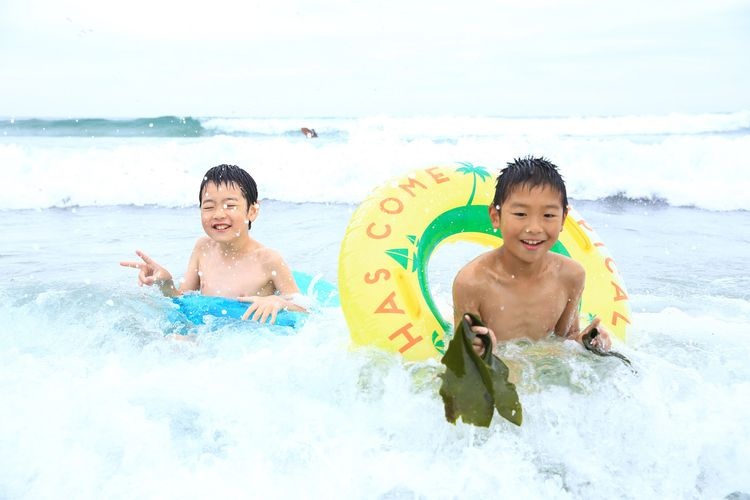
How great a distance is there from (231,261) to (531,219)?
1.88 metres

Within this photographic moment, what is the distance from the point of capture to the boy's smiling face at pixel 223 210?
12.4 feet

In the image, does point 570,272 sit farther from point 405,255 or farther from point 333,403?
point 333,403

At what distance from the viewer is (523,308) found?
291cm

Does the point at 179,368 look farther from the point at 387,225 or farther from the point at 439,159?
the point at 439,159

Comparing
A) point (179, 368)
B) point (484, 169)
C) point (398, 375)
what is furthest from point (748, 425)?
point (179, 368)

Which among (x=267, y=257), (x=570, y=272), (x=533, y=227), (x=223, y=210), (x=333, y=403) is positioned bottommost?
(x=333, y=403)

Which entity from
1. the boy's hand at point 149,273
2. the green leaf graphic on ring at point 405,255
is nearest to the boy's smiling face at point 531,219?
the green leaf graphic on ring at point 405,255

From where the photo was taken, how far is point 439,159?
14.1m

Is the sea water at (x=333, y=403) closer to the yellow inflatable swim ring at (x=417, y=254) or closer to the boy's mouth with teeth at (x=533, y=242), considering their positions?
the yellow inflatable swim ring at (x=417, y=254)

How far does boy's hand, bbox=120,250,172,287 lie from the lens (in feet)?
12.4

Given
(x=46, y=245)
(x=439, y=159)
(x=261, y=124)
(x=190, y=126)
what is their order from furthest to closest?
(x=261, y=124) < (x=190, y=126) < (x=439, y=159) < (x=46, y=245)

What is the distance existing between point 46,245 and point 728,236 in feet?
21.3

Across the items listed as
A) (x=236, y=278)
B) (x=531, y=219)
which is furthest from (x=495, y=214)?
(x=236, y=278)

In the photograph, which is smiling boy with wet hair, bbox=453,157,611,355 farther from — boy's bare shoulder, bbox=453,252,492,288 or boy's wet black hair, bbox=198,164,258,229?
boy's wet black hair, bbox=198,164,258,229
